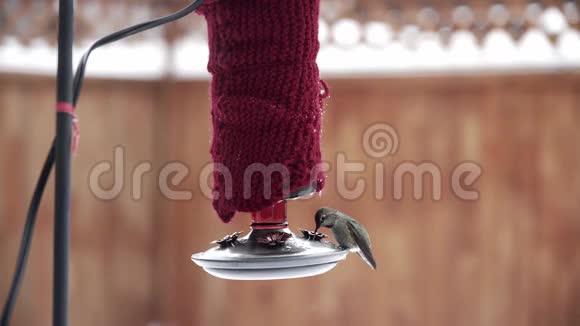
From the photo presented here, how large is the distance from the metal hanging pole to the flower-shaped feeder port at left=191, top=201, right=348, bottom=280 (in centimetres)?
14

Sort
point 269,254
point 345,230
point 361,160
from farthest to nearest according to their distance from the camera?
point 361,160 → point 345,230 → point 269,254

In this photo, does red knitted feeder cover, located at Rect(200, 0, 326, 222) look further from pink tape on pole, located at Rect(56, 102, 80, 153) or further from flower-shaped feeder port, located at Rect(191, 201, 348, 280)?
pink tape on pole, located at Rect(56, 102, 80, 153)

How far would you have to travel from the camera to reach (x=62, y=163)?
38 centimetres

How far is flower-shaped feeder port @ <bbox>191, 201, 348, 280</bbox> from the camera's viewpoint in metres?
0.49

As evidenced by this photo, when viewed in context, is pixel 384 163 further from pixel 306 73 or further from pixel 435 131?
pixel 306 73

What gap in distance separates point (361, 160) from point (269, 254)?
1794 mm

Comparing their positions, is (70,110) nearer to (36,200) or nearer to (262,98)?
(36,200)

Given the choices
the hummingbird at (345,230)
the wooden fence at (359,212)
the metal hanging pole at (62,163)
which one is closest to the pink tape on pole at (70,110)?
the metal hanging pole at (62,163)

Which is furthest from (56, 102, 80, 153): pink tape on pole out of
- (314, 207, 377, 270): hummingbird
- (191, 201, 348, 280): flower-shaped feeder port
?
(314, 207, 377, 270): hummingbird

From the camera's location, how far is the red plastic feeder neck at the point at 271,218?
1.80ft

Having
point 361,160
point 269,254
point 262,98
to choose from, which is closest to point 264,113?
point 262,98

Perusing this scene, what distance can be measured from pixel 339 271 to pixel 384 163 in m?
0.44

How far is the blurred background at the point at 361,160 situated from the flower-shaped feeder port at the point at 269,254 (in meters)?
1.69

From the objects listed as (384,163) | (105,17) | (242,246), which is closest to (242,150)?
(242,246)
